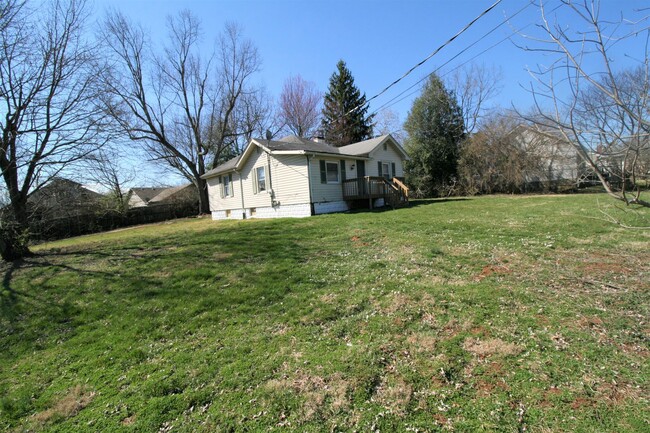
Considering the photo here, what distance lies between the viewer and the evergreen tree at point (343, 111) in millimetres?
33531

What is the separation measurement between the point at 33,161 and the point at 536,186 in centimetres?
2655

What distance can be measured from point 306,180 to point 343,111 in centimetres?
2127

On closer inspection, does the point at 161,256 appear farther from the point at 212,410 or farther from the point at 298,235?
the point at 212,410

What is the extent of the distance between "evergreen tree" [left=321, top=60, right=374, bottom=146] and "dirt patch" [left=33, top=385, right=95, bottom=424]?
32053mm

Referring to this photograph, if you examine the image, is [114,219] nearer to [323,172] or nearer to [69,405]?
[323,172]

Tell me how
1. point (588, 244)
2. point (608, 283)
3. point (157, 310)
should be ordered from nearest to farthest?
point (608, 283) → point (157, 310) → point (588, 244)

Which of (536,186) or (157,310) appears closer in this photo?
(157,310)

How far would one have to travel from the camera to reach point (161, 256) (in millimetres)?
8352

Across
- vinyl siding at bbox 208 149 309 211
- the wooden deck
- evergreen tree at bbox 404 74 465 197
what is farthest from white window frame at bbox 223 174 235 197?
evergreen tree at bbox 404 74 465 197

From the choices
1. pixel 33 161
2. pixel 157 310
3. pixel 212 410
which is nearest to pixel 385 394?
pixel 212 410

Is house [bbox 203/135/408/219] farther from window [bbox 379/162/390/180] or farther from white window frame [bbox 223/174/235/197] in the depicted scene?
white window frame [bbox 223/174/235/197]

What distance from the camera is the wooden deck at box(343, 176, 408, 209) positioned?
16.3 meters

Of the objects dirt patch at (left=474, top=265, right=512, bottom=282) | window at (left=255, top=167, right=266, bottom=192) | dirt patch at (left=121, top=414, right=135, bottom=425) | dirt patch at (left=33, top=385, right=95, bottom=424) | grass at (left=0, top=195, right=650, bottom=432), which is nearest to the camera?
grass at (left=0, top=195, right=650, bottom=432)

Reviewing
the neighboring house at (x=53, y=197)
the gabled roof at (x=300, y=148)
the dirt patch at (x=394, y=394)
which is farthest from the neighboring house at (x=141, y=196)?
the dirt patch at (x=394, y=394)
